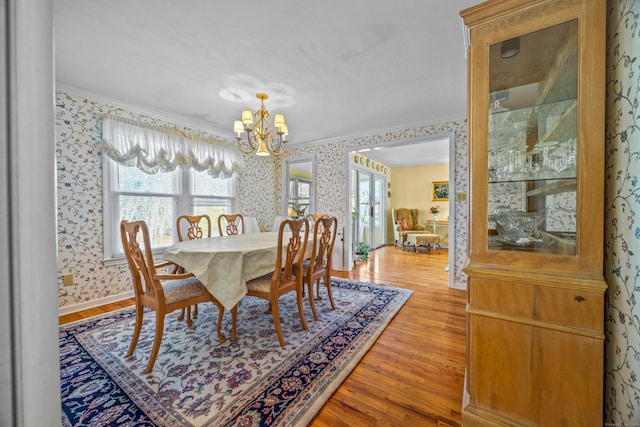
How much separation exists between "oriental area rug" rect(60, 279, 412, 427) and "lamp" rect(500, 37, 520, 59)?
195cm

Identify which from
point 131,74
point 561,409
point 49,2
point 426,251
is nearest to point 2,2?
point 49,2

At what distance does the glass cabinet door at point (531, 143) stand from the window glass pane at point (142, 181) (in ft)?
12.1

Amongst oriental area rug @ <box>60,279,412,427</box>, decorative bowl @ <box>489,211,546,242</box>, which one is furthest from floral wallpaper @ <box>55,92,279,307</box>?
decorative bowl @ <box>489,211,546,242</box>

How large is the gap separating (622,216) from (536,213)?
12.1 inches

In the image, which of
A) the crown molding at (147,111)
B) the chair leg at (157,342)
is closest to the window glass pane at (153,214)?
the crown molding at (147,111)

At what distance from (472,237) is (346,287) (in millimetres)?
2392

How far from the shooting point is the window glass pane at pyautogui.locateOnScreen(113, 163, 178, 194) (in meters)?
3.05

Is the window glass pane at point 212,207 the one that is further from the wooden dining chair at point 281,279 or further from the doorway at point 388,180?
the wooden dining chair at point 281,279

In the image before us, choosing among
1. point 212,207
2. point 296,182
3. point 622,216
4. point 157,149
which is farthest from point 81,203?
point 622,216

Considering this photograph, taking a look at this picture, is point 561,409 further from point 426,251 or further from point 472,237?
point 426,251

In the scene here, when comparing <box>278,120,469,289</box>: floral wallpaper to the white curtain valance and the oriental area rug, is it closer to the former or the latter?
the white curtain valance

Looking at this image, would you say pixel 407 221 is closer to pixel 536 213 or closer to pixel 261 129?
pixel 261 129

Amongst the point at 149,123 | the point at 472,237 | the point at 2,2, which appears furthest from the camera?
the point at 149,123

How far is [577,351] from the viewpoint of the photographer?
101 cm
